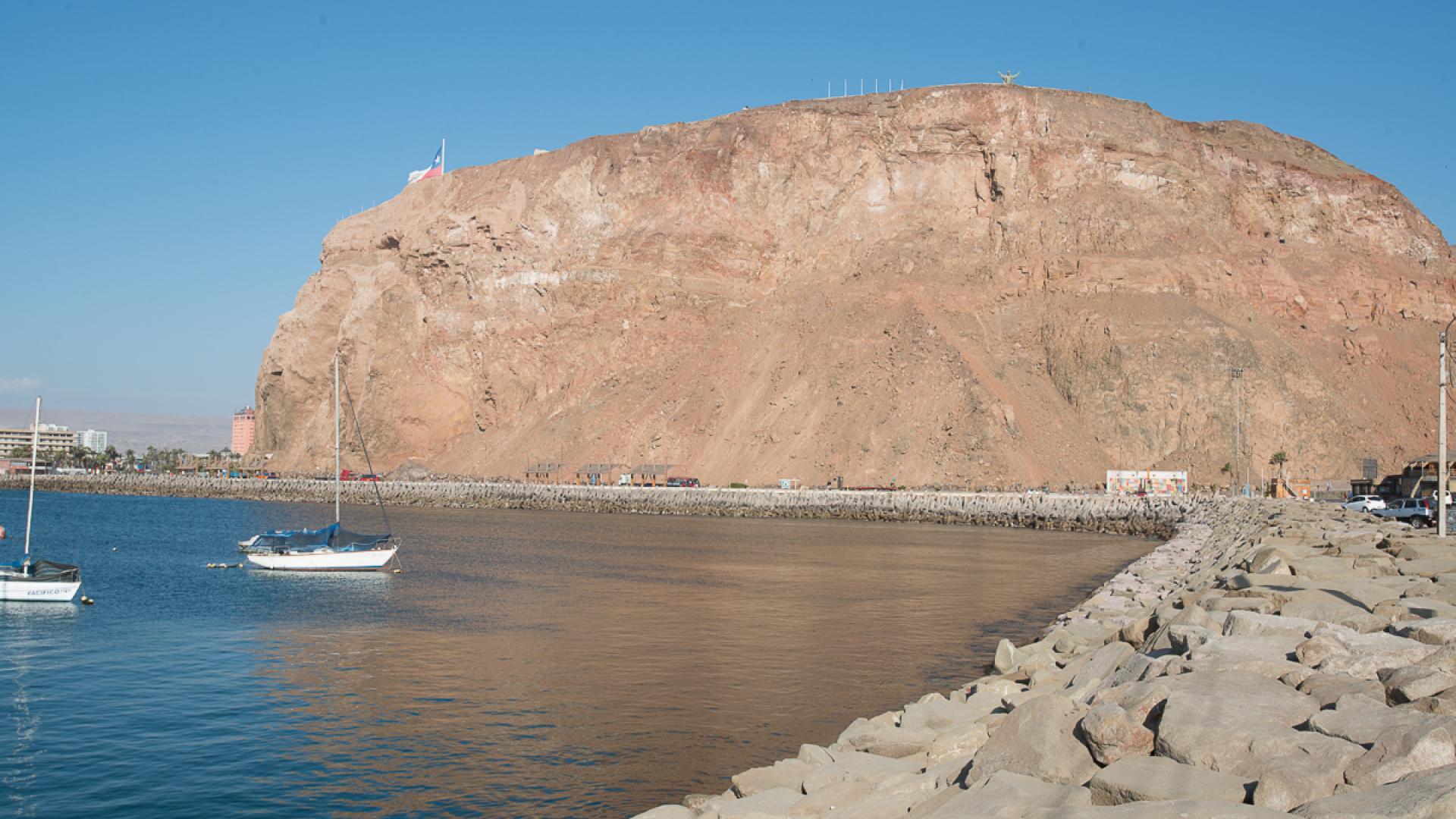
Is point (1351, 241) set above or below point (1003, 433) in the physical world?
above

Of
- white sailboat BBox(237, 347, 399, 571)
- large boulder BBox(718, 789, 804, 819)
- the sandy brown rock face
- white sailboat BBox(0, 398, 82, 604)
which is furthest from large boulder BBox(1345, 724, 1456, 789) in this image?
the sandy brown rock face

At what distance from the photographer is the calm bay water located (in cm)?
1372

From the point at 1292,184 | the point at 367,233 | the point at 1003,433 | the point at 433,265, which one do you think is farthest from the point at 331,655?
the point at 367,233

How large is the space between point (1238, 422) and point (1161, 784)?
79.3m

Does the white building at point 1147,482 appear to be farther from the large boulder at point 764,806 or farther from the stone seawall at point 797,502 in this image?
the large boulder at point 764,806

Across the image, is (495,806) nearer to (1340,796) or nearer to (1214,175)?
(1340,796)

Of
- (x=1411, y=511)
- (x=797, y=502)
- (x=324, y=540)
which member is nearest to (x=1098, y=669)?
(x=324, y=540)

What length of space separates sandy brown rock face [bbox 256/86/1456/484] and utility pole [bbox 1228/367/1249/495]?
0.68 metres

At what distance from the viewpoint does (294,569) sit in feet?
128

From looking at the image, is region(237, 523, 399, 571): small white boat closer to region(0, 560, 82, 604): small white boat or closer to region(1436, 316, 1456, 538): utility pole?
region(0, 560, 82, 604): small white boat

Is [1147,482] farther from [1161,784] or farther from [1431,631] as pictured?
[1161,784]

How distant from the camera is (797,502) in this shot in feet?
242

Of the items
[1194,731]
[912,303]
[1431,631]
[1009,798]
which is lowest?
[1009,798]

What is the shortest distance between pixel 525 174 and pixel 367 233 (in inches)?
881
